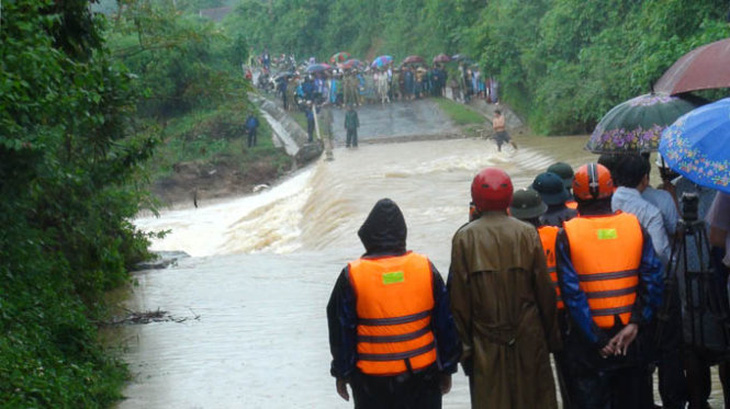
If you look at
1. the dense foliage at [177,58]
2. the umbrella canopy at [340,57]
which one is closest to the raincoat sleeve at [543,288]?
the dense foliage at [177,58]

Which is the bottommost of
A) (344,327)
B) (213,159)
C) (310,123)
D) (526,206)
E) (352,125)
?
(213,159)

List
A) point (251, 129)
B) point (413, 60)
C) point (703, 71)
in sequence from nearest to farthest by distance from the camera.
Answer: point (703, 71) < point (251, 129) < point (413, 60)

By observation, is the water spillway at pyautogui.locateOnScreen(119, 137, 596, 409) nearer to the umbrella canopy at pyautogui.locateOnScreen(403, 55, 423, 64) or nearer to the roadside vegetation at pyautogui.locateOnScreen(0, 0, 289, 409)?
the roadside vegetation at pyautogui.locateOnScreen(0, 0, 289, 409)

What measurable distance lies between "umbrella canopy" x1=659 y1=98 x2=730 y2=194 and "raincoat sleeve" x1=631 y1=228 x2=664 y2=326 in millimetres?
430

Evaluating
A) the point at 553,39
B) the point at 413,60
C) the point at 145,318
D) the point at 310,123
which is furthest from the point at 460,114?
the point at 145,318

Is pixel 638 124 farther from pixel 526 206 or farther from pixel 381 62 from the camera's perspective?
pixel 381 62

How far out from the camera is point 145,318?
13297 mm

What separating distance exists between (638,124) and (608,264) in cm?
286

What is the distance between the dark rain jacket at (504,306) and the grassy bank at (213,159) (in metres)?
30.7

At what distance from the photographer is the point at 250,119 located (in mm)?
40719

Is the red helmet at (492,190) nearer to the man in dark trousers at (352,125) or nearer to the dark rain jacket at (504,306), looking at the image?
the dark rain jacket at (504,306)

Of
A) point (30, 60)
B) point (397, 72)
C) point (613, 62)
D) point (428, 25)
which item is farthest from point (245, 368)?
point (428, 25)

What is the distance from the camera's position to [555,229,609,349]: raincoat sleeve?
5.49m

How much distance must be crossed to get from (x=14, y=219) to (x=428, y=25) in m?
42.5
